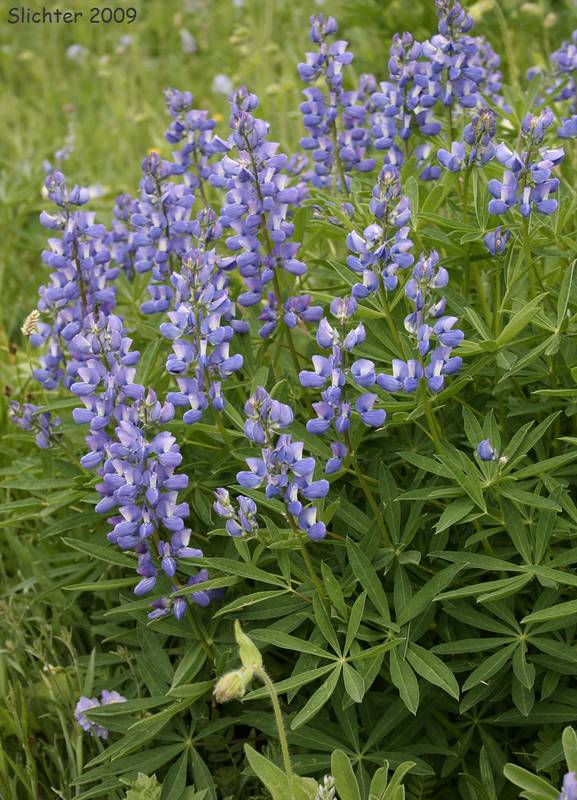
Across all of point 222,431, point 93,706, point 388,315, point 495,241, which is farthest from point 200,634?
point 495,241

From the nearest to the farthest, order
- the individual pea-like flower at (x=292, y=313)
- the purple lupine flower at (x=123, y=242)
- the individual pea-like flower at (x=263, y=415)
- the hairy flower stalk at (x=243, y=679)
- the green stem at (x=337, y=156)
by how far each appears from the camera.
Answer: the hairy flower stalk at (x=243, y=679)
the individual pea-like flower at (x=263, y=415)
the individual pea-like flower at (x=292, y=313)
the green stem at (x=337, y=156)
the purple lupine flower at (x=123, y=242)

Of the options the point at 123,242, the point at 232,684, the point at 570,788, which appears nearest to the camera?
the point at 570,788

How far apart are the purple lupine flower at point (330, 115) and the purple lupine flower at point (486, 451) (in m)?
0.97

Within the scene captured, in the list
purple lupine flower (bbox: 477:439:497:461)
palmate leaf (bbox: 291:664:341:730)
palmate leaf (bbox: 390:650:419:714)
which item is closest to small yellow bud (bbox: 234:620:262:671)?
palmate leaf (bbox: 291:664:341:730)

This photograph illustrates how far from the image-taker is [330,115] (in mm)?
2625

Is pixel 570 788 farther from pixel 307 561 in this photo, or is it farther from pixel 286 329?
pixel 286 329

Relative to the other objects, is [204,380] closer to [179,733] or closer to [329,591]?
[329,591]

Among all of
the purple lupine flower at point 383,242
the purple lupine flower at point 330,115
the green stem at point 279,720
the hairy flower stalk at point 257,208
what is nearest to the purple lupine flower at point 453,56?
the purple lupine flower at point 330,115

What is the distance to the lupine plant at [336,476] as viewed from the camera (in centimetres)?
195

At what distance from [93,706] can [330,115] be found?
1.50 meters

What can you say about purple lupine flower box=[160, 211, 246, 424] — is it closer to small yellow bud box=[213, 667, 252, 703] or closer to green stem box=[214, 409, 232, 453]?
green stem box=[214, 409, 232, 453]

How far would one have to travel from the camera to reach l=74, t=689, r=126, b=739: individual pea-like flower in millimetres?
2316

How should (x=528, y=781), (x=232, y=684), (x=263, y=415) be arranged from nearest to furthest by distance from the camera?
(x=232, y=684) < (x=528, y=781) < (x=263, y=415)

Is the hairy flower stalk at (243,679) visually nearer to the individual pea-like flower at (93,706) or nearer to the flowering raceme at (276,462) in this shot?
the flowering raceme at (276,462)
